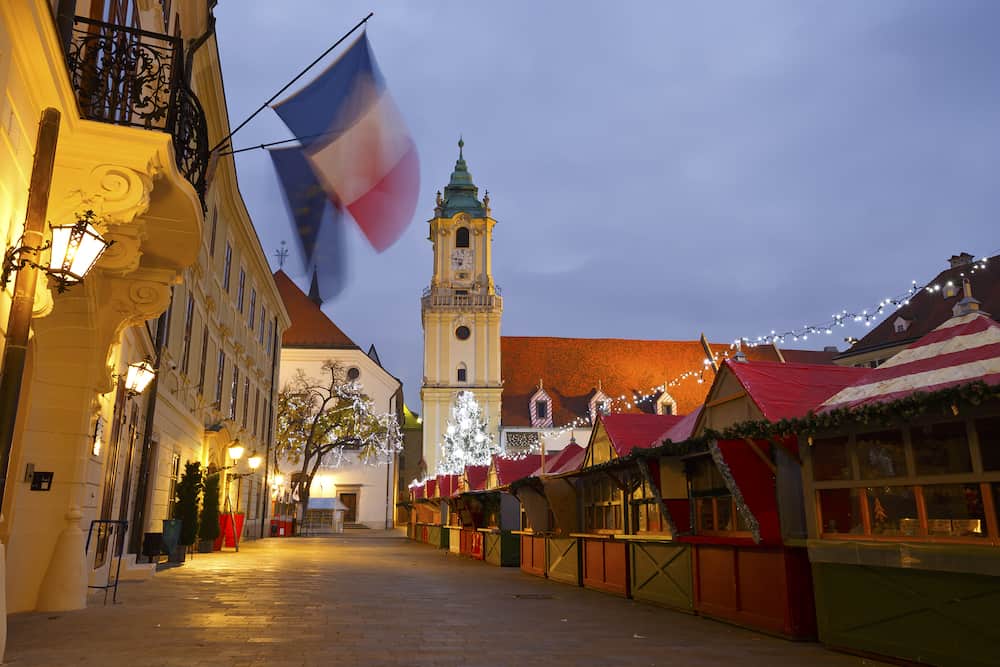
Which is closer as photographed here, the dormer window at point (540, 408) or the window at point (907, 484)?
the window at point (907, 484)

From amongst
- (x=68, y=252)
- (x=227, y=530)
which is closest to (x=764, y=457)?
(x=68, y=252)

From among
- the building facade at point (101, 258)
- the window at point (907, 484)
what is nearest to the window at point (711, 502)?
the window at point (907, 484)

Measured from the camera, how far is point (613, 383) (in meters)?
61.9

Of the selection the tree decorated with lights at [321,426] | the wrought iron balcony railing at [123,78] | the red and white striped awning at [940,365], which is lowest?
the red and white striped awning at [940,365]

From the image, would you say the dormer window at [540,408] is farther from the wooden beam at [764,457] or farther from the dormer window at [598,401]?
the wooden beam at [764,457]

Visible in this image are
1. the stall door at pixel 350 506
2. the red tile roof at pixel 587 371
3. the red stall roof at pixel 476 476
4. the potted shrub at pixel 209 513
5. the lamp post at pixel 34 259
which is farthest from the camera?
the red tile roof at pixel 587 371

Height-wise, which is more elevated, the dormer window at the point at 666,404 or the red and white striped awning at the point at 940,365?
the dormer window at the point at 666,404

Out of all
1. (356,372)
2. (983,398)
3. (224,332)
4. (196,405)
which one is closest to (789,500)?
(983,398)

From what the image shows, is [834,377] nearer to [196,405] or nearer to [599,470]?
[599,470]

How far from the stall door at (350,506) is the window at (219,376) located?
1205 inches

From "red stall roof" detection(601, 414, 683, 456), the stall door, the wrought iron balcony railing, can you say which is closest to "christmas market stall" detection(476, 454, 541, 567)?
"red stall roof" detection(601, 414, 683, 456)

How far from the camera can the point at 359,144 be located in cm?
934

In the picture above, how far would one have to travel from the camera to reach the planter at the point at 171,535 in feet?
54.0

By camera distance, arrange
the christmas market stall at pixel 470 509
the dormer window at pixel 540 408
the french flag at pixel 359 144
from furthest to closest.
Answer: the dormer window at pixel 540 408
the christmas market stall at pixel 470 509
the french flag at pixel 359 144
